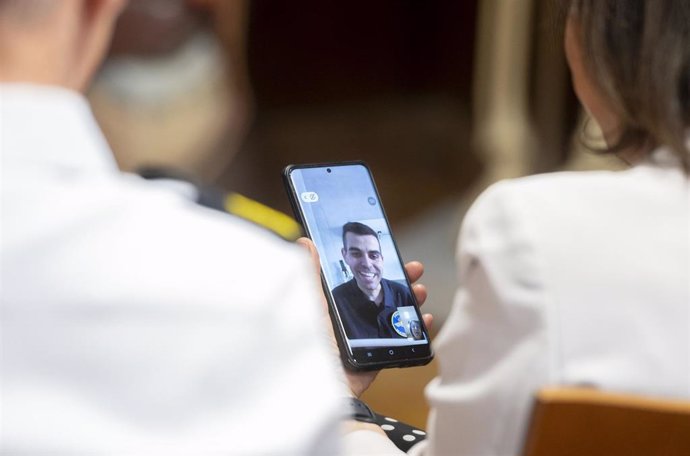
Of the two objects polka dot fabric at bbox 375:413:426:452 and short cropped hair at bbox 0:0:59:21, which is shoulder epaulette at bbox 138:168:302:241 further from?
polka dot fabric at bbox 375:413:426:452

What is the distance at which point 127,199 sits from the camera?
1.93 feet

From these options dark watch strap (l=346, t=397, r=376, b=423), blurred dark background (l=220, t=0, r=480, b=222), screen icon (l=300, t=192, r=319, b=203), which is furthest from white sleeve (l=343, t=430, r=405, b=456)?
blurred dark background (l=220, t=0, r=480, b=222)

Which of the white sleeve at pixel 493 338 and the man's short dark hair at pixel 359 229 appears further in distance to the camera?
the man's short dark hair at pixel 359 229

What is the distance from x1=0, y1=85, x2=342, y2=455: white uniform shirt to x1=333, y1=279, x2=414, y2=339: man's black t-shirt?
50cm

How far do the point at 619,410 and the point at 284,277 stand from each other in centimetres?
26

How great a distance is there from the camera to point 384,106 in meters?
3.81

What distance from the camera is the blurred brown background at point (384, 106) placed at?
118 inches

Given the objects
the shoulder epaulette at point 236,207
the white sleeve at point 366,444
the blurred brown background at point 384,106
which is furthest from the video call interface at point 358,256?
the blurred brown background at point 384,106

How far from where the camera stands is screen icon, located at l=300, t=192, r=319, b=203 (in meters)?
1.14

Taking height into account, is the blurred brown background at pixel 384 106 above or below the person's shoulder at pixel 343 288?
below

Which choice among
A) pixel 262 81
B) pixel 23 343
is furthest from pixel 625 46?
pixel 262 81

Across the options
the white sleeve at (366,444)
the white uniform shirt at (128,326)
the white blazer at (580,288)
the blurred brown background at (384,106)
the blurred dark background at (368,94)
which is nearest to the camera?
the white uniform shirt at (128,326)

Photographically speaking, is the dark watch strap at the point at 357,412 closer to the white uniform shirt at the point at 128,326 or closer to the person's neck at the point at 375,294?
the person's neck at the point at 375,294

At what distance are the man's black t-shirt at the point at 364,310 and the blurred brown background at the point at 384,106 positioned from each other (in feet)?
6.09
